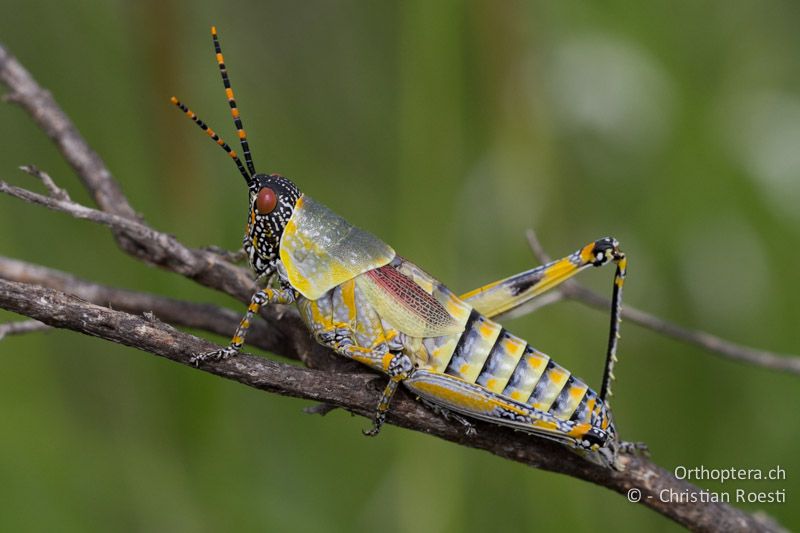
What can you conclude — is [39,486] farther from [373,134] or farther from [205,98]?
[373,134]

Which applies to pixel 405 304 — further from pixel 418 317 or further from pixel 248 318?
pixel 248 318

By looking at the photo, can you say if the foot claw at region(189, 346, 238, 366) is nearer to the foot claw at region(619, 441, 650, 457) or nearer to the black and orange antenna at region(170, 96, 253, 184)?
the black and orange antenna at region(170, 96, 253, 184)

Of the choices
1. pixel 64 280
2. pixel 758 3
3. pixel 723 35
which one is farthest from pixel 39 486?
pixel 758 3

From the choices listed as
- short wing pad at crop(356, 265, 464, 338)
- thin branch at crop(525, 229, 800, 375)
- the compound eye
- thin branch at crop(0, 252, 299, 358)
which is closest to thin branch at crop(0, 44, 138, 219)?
thin branch at crop(0, 252, 299, 358)

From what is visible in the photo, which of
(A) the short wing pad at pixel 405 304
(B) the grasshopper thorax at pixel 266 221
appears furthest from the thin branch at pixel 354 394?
(B) the grasshopper thorax at pixel 266 221

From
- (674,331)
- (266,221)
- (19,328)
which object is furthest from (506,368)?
(19,328)

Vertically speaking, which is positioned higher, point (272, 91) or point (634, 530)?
point (272, 91)

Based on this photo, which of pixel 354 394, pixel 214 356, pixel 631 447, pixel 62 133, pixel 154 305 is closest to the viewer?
pixel 214 356
